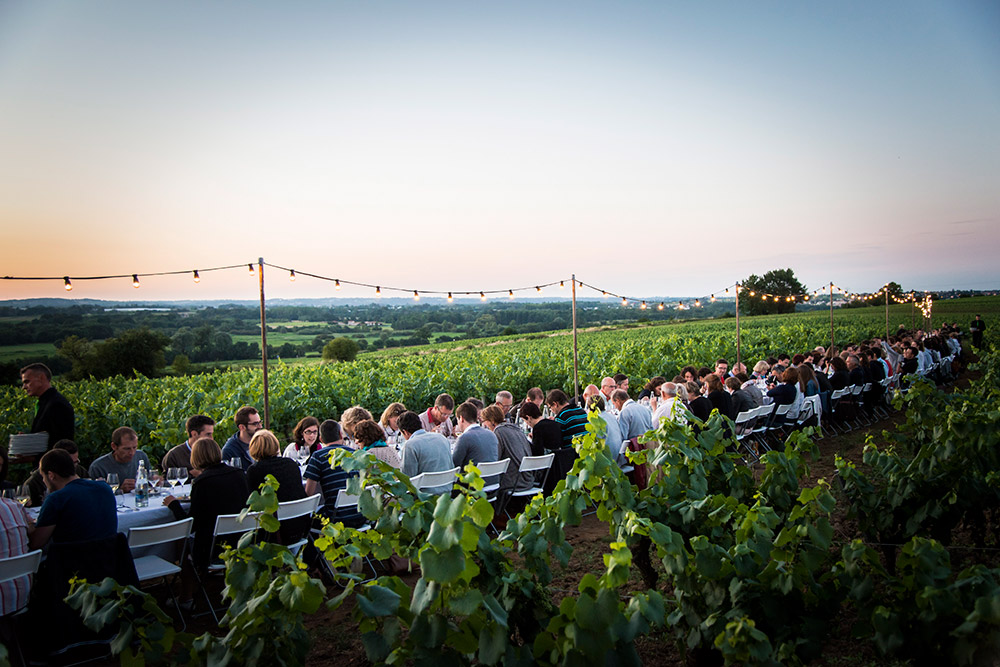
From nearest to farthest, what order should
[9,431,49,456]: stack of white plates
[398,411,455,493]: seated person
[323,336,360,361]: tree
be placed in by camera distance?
[398,411,455,493]: seated person, [9,431,49,456]: stack of white plates, [323,336,360,361]: tree

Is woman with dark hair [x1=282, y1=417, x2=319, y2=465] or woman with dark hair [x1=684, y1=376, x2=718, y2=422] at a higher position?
woman with dark hair [x1=684, y1=376, x2=718, y2=422]

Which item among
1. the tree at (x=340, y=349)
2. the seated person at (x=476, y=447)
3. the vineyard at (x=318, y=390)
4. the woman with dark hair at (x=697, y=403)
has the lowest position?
the tree at (x=340, y=349)

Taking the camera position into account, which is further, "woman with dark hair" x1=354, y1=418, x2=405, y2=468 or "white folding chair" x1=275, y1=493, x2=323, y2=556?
"woman with dark hair" x1=354, y1=418, x2=405, y2=468

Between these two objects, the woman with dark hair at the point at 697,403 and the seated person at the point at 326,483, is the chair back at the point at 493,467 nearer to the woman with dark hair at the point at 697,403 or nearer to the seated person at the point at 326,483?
the seated person at the point at 326,483

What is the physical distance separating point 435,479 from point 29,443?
14.9ft

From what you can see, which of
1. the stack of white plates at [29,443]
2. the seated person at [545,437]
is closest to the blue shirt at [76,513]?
the stack of white plates at [29,443]

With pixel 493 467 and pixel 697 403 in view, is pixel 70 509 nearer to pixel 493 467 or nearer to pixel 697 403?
pixel 493 467

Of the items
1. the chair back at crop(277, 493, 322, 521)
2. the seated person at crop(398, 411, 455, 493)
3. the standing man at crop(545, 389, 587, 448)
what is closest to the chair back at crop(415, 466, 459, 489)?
the seated person at crop(398, 411, 455, 493)

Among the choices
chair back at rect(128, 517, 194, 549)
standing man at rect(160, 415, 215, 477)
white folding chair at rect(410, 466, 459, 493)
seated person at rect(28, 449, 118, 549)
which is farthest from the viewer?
standing man at rect(160, 415, 215, 477)

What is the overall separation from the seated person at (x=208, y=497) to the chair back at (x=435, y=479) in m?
1.40

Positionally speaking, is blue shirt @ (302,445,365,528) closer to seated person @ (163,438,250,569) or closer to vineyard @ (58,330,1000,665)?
seated person @ (163,438,250,569)

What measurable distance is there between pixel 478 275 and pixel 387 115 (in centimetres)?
1088

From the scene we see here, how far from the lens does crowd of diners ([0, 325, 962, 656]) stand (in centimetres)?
381

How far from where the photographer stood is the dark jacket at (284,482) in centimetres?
455
